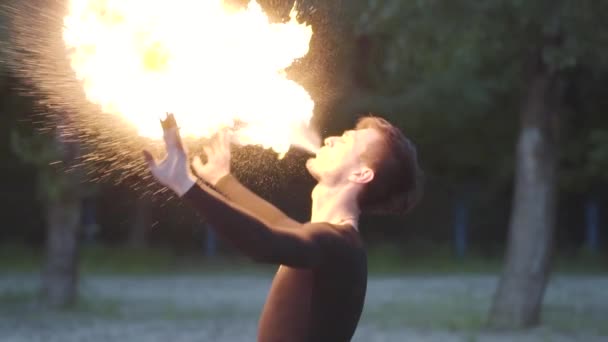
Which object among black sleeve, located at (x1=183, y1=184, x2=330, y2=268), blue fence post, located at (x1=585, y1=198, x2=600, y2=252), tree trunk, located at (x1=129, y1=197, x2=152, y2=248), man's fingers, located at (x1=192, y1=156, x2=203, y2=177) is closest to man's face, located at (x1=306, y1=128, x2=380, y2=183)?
man's fingers, located at (x1=192, y1=156, x2=203, y2=177)

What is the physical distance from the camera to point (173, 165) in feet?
10.7

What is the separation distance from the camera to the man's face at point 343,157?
388 centimetres

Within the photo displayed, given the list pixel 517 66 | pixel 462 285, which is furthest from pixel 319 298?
pixel 462 285

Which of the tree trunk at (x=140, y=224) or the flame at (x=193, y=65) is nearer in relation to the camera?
the flame at (x=193, y=65)

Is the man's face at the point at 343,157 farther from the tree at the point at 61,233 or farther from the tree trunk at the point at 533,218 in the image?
the tree at the point at 61,233

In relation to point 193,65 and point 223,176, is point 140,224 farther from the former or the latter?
point 223,176

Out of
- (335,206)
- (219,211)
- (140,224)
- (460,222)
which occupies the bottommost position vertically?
(219,211)

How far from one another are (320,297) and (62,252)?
1346cm

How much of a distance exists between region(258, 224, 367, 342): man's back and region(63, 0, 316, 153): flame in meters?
0.77

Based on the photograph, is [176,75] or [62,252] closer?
[176,75]

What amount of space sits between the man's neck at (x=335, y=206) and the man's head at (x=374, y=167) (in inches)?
1.1

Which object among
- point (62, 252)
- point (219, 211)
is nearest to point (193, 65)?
point (219, 211)

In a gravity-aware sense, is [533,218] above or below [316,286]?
above

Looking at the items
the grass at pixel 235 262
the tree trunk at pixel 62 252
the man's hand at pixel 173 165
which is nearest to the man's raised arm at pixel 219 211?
the man's hand at pixel 173 165
